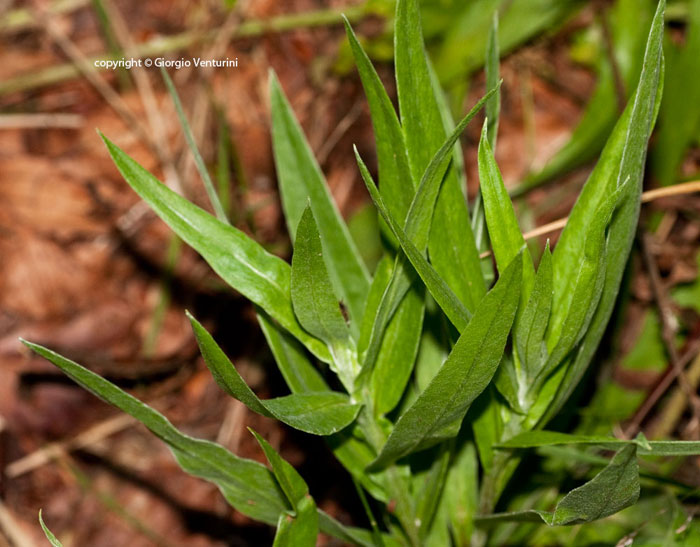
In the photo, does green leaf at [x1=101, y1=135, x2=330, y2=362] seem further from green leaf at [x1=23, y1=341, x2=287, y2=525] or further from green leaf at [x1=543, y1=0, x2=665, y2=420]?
green leaf at [x1=543, y1=0, x2=665, y2=420]

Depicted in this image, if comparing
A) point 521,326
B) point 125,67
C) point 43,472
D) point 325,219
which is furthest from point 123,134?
point 521,326

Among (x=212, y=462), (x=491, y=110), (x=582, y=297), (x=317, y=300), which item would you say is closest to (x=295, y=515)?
Answer: (x=212, y=462)

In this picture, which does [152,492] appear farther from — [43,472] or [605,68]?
[605,68]

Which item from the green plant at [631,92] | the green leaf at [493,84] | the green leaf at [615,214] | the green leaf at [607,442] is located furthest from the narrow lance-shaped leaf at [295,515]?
the green plant at [631,92]

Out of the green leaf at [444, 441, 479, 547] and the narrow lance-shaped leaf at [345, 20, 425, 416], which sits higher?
the narrow lance-shaped leaf at [345, 20, 425, 416]

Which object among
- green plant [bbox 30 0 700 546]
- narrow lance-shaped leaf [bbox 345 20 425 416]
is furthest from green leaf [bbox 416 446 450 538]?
narrow lance-shaped leaf [bbox 345 20 425 416]

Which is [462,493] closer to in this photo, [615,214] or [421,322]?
[421,322]

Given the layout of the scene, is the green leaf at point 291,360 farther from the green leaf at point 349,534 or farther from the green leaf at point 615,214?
the green leaf at point 615,214
